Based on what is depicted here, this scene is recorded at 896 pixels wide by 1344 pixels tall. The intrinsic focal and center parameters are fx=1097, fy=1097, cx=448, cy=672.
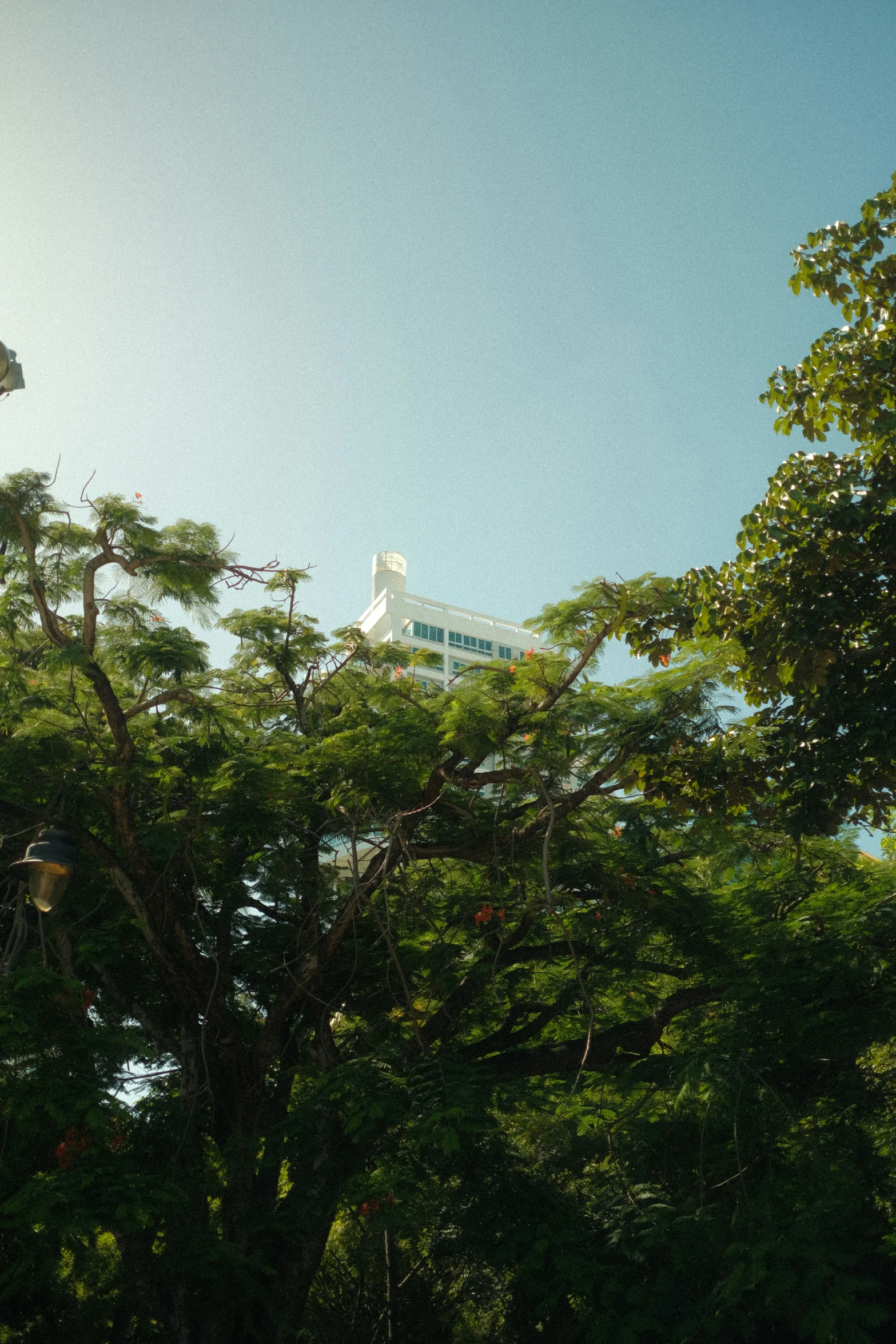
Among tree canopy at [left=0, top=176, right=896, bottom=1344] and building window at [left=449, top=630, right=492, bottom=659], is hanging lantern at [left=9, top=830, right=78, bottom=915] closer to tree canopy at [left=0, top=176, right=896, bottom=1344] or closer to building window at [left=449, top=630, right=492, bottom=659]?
tree canopy at [left=0, top=176, right=896, bottom=1344]

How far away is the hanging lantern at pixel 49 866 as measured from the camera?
5.45 metres

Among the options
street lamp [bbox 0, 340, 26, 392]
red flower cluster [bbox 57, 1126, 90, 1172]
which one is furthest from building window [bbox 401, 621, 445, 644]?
street lamp [bbox 0, 340, 26, 392]

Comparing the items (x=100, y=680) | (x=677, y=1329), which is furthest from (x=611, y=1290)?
(x=100, y=680)

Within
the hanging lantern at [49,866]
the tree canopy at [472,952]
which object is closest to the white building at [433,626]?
the tree canopy at [472,952]

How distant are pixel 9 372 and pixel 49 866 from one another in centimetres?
245

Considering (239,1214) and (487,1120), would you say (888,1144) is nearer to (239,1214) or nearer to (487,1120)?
(487,1120)

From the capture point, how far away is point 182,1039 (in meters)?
9.04

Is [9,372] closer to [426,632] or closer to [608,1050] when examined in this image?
[608,1050]

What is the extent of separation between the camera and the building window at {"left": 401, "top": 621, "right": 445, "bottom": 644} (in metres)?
37.2

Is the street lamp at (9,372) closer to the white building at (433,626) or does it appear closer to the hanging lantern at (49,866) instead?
the hanging lantern at (49,866)

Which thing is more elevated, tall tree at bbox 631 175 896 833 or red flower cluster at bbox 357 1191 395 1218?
tall tree at bbox 631 175 896 833

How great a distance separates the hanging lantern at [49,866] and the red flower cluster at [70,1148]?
2.01 m

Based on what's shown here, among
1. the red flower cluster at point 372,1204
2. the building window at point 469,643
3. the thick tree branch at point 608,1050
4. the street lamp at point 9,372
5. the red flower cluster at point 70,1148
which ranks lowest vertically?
the red flower cluster at point 372,1204

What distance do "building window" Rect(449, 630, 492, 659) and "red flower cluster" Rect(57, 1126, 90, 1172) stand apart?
31916mm
